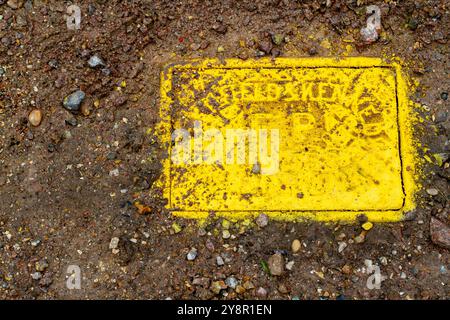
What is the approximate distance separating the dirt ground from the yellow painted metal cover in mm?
92

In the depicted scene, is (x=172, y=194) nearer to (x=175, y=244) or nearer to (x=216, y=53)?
(x=175, y=244)

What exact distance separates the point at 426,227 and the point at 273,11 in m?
1.59

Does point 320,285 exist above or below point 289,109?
below

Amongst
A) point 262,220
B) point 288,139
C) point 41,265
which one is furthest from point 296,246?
point 41,265

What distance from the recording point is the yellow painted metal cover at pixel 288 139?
3.24 metres

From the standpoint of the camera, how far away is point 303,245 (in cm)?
319

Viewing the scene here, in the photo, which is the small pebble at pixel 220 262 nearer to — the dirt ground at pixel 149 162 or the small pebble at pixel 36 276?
the dirt ground at pixel 149 162

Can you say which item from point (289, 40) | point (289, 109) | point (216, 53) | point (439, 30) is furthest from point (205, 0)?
point (439, 30)

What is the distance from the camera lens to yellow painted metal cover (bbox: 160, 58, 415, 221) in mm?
3240

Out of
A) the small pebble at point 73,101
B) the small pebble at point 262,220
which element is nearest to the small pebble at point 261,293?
the small pebble at point 262,220

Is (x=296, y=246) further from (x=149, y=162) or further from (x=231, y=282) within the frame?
(x=149, y=162)

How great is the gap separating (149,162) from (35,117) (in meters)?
0.74

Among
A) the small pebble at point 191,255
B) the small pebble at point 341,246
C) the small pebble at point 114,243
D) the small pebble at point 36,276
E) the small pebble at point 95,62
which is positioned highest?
the small pebble at point 95,62

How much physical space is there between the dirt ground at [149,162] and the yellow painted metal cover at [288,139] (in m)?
0.09
